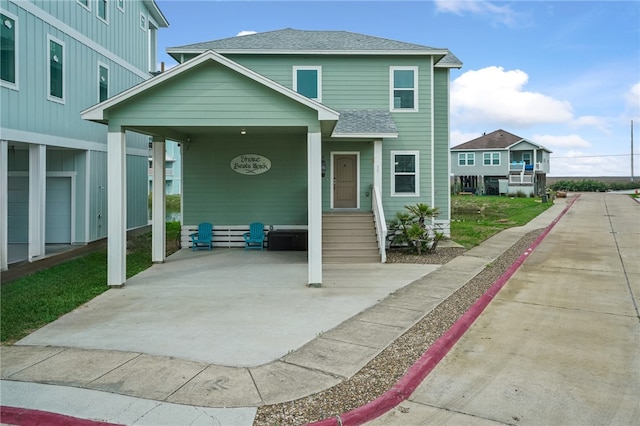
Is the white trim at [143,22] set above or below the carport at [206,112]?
above

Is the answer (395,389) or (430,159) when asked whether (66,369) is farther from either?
(430,159)

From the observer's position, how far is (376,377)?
4.91 metres

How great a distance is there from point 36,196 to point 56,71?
3.55 m

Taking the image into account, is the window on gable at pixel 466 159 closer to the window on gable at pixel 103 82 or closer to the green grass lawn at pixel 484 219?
the green grass lawn at pixel 484 219

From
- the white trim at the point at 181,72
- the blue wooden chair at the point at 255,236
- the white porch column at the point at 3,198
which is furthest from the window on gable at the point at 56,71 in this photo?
the blue wooden chair at the point at 255,236

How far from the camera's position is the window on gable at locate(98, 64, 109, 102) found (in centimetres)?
1500

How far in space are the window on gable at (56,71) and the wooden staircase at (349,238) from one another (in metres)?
8.17

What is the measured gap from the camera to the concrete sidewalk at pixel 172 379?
4.20 meters

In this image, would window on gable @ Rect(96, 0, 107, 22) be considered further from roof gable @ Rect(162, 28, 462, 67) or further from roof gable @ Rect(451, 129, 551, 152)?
roof gable @ Rect(451, 129, 551, 152)

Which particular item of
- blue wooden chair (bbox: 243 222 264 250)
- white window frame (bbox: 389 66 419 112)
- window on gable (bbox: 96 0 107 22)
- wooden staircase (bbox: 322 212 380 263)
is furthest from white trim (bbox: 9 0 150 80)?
white window frame (bbox: 389 66 419 112)

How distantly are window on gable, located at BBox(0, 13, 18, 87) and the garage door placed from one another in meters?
4.23

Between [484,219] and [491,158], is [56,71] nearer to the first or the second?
[484,219]

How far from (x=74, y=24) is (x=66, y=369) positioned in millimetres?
11786

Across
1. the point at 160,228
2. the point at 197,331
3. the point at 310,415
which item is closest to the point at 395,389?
the point at 310,415
